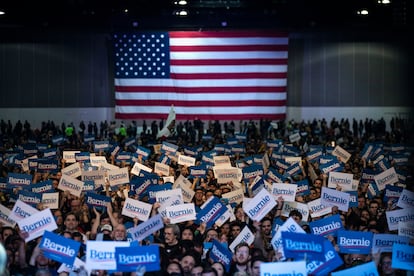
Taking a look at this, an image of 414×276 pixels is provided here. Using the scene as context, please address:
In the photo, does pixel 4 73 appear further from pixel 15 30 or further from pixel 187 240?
pixel 187 240

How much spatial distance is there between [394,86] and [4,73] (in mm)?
21600

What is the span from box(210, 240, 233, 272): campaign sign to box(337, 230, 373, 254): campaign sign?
133 cm

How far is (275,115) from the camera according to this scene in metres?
43.4

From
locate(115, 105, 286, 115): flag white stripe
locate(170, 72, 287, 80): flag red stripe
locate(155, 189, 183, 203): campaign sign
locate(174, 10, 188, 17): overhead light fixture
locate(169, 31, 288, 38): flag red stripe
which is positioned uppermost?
locate(174, 10, 188, 17): overhead light fixture

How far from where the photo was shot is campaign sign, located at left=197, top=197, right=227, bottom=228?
12047 mm

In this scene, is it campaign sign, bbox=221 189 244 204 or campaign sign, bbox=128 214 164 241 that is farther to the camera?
campaign sign, bbox=221 189 244 204

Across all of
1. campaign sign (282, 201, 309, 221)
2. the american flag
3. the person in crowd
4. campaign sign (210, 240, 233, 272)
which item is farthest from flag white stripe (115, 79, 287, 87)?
the person in crowd

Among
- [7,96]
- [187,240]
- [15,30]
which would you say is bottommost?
[187,240]

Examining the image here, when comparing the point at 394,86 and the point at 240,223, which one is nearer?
the point at 240,223

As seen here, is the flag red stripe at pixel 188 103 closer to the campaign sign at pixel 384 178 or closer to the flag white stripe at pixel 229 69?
the flag white stripe at pixel 229 69

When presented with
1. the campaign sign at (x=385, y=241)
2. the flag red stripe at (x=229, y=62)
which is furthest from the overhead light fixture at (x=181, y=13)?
the campaign sign at (x=385, y=241)

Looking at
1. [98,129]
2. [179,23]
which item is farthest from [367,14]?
[98,129]

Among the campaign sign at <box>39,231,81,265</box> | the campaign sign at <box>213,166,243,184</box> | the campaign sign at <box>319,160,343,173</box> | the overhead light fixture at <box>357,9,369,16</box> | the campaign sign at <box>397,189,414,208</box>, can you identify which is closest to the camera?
the campaign sign at <box>39,231,81,265</box>

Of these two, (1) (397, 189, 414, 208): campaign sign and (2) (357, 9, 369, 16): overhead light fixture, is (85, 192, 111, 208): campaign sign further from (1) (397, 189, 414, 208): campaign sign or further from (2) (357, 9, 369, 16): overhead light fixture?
(2) (357, 9, 369, 16): overhead light fixture
